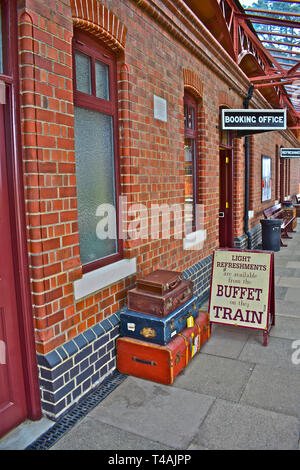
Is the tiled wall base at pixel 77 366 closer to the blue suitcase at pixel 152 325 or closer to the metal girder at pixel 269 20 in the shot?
the blue suitcase at pixel 152 325

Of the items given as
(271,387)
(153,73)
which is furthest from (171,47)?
(271,387)

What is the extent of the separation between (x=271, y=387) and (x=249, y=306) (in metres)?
1.23

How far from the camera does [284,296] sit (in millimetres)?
6434

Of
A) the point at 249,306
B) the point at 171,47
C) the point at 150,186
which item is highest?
the point at 171,47

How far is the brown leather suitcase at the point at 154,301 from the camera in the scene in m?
3.70

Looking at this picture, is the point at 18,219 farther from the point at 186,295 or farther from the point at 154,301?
the point at 186,295

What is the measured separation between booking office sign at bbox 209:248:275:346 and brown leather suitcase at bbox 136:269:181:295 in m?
0.96

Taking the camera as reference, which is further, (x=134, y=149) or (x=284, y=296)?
(x=284, y=296)

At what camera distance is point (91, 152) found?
12.1ft

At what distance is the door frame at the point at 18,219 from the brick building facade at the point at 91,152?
0.04m

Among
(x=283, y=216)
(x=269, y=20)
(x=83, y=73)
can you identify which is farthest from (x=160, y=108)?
(x=283, y=216)

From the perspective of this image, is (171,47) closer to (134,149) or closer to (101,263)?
(134,149)

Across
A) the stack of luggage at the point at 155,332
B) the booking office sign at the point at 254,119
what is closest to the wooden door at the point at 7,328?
the stack of luggage at the point at 155,332

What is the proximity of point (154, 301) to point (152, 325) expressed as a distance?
0.24 m
